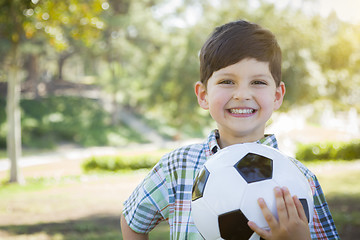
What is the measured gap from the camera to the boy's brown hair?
5.64ft

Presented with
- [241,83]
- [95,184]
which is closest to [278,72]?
[241,83]

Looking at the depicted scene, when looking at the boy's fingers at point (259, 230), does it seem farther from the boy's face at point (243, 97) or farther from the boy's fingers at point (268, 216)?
the boy's face at point (243, 97)

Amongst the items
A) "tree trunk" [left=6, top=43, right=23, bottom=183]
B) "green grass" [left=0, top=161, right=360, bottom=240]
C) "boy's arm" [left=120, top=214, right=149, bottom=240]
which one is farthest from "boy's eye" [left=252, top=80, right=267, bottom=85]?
"tree trunk" [left=6, top=43, right=23, bottom=183]

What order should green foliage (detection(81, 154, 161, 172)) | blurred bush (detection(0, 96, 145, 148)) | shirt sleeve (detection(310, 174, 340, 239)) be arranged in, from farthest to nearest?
blurred bush (detection(0, 96, 145, 148)), green foliage (detection(81, 154, 161, 172)), shirt sleeve (detection(310, 174, 340, 239))

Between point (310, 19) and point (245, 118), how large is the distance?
52.3 ft

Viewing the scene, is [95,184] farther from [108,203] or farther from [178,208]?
[178,208]

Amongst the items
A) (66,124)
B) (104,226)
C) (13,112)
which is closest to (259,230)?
(104,226)

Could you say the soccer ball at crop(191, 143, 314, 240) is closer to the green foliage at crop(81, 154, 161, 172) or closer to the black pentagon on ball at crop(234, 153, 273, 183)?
the black pentagon on ball at crop(234, 153, 273, 183)

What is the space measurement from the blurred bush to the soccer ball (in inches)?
859

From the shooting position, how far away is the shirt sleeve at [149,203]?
1794mm

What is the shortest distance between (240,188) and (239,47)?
64 centimetres

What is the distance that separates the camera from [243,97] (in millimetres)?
1714

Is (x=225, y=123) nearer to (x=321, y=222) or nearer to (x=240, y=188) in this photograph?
(x=240, y=188)

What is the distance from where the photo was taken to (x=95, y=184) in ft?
37.0
